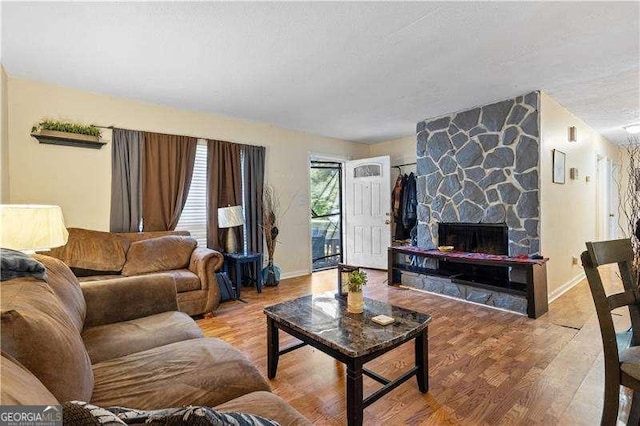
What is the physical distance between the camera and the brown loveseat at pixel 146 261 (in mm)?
2918

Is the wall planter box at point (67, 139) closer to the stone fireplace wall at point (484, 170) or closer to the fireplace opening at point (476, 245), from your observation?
the stone fireplace wall at point (484, 170)

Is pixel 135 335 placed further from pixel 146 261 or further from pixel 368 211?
pixel 368 211

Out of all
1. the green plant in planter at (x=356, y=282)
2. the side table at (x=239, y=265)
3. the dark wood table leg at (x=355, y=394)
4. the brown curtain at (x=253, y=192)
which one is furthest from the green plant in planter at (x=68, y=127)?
the dark wood table leg at (x=355, y=394)

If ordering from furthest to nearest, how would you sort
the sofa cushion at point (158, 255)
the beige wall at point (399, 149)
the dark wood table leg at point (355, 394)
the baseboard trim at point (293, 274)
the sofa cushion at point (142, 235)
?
the beige wall at point (399, 149) → the baseboard trim at point (293, 274) → the sofa cushion at point (142, 235) → the sofa cushion at point (158, 255) → the dark wood table leg at point (355, 394)

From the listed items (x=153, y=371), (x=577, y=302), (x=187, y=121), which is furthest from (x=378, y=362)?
(x=187, y=121)

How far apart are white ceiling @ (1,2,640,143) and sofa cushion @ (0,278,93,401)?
1.76 meters

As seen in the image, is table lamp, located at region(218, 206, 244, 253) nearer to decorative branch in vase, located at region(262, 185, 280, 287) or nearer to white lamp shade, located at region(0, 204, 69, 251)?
decorative branch in vase, located at region(262, 185, 280, 287)

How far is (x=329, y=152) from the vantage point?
215 inches

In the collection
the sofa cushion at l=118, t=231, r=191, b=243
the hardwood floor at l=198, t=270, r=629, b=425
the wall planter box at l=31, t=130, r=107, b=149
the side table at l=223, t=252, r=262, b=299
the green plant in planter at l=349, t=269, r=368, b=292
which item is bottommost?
the hardwood floor at l=198, t=270, r=629, b=425

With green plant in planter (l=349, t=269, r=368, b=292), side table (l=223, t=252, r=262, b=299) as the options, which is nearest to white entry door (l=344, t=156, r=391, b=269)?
side table (l=223, t=252, r=262, b=299)

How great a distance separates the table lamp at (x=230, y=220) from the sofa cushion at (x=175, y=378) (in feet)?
8.03

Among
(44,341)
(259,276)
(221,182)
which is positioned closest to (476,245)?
(259,276)

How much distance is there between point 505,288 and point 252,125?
379cm

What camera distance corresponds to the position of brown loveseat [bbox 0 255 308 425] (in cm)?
83
